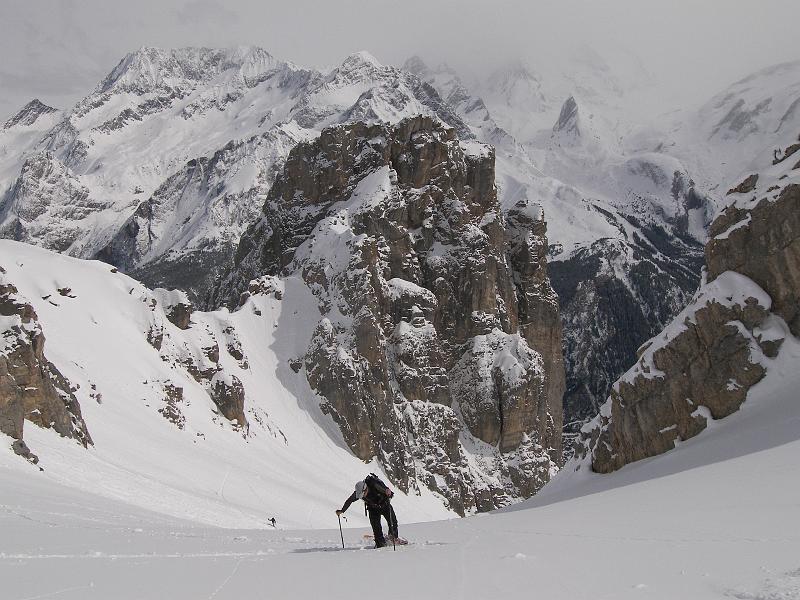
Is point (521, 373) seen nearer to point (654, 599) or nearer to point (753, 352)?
point (753, 352)

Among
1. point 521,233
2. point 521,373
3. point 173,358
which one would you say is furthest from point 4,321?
point 521,233

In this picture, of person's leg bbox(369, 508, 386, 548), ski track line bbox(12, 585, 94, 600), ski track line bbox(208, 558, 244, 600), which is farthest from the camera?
person's leg bbox(369, 508, 386, 548)

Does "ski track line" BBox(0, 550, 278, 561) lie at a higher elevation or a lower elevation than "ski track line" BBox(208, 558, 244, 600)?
higher

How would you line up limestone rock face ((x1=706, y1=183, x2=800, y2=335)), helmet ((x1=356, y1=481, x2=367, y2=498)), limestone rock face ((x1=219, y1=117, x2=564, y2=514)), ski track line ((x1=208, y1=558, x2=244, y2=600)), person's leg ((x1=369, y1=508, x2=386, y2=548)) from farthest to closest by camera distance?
limestone rock face ((x1=219, y1=117, x2=564, y2=514))
limestone rock face ((x1=706, y1=183, x2=800, y2=335))
helmet ((x1=356, y1=481, x2=367, y2=498))
person's leg ((x1=369, y1=508, x2=386, y2=548))
ski track line ((x1=208, y1=558, x2=244, y2=600))

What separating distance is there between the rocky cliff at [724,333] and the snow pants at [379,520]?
25045mm

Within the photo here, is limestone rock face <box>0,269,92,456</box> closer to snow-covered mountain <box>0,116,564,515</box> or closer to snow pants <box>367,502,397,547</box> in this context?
snow-covered mountain <box>0,116,564,515</box>

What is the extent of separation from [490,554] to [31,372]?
39.0 metres

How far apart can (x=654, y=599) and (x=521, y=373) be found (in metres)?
105

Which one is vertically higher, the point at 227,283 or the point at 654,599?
the point at 227,283

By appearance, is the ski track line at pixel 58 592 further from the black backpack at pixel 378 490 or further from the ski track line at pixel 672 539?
the ski track line at pixel 672 539

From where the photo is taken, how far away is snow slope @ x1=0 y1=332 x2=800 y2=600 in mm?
10969

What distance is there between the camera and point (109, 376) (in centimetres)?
6750

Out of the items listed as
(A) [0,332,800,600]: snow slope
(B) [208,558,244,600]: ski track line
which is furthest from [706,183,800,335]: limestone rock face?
(B) [208,558,244,600]: ski track line

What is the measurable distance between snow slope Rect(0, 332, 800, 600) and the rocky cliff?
1525 cm
